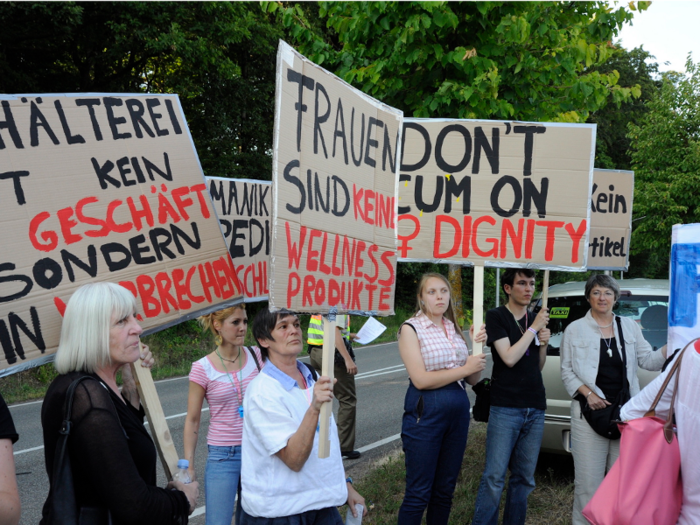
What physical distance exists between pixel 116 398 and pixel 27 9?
478 inches

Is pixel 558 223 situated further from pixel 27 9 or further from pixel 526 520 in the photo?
pixel 27 9

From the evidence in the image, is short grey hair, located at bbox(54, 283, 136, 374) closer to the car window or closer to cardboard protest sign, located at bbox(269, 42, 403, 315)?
cardboard protest sign, located at bbox(269, 42, 403, 315)

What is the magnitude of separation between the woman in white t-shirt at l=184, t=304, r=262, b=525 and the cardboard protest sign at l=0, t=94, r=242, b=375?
480mm

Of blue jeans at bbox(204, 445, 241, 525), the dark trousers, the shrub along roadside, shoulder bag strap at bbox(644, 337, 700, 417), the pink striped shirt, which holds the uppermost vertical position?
shoulder bag strap at bbox(644, 337, 700, 417)

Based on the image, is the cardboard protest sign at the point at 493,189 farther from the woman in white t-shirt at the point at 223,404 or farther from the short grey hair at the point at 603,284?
the woman in white t-shirt at the point at 223,404

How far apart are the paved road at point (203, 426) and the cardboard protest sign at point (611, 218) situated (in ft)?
9.83

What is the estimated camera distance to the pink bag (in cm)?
228

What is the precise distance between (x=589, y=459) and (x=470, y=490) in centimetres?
145

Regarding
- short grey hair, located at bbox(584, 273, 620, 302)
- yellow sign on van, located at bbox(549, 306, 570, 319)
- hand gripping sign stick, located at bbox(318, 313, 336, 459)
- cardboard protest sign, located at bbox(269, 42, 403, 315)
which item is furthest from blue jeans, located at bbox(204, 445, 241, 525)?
yellow sign on van, located at bbox(549, 306, 570, 319)

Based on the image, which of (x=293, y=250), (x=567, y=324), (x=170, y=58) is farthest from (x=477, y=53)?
(x=170, y=58)

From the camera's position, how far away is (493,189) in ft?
13.5

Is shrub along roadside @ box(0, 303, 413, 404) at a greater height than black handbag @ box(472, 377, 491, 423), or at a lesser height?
lesser

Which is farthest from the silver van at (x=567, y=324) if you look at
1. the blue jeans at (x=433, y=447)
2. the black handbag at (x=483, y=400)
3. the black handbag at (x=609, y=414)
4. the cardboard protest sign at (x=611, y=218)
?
the blue jeans at (x=433, y=447)

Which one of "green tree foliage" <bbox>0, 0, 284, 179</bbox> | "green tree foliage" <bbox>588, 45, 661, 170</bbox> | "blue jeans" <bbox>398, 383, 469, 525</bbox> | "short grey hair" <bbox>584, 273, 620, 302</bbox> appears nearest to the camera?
"blue jeans" <bbox>398, 383, 469, 525</bbox>
